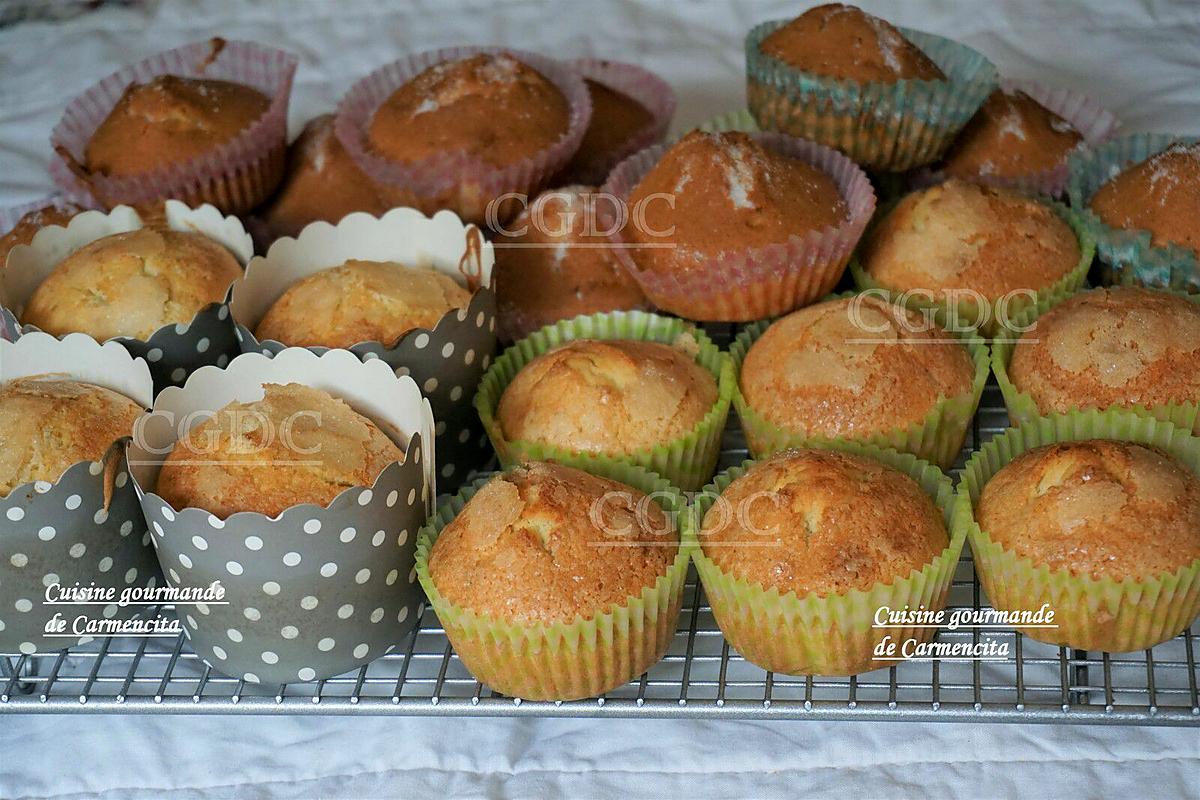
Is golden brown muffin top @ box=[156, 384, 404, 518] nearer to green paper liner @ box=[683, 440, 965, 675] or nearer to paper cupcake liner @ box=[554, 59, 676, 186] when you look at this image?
green paper liner @ box=[683, 440, 965, 675]

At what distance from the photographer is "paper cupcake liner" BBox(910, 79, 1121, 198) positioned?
312cm

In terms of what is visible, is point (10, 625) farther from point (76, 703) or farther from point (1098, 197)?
point (1098, 197)

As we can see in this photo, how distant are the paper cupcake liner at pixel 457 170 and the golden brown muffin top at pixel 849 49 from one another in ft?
1.76

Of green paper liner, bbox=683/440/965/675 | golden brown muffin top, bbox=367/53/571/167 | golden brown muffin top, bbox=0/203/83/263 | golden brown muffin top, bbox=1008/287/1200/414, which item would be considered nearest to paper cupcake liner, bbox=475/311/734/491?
green paper liner, bbox=683/440/965/675

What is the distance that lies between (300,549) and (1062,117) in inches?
92.2

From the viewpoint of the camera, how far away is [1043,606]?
2123 millimetres

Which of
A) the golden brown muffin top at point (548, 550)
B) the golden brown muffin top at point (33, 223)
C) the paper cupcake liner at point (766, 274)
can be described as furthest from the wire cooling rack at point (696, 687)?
the golden brown muffin top at point (33, 223)

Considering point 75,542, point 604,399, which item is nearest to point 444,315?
point 604,399

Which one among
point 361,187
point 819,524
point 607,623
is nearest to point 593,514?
point 607,623

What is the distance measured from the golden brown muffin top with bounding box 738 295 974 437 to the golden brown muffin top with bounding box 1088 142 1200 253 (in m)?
0.54

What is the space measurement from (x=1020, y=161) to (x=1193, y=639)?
1340 mm

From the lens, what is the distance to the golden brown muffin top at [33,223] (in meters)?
2.92

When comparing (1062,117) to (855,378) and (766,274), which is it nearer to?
→ (766,274)

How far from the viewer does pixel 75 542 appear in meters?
2.23
